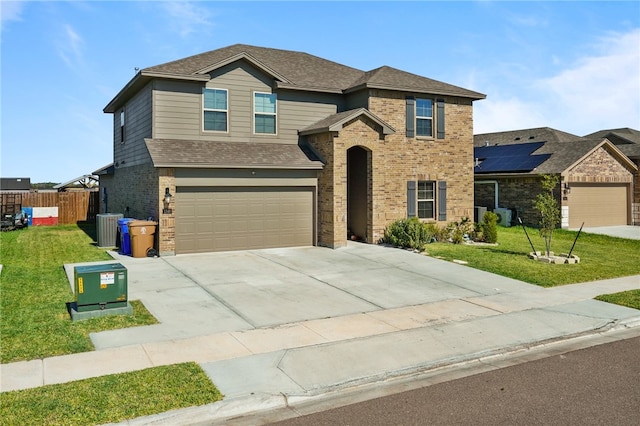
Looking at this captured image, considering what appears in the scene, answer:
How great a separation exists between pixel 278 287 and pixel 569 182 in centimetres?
1948

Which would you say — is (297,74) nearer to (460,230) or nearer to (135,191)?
(135,191)

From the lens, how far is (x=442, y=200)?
72.0 feet

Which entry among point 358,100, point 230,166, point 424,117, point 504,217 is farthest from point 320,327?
point 504,217

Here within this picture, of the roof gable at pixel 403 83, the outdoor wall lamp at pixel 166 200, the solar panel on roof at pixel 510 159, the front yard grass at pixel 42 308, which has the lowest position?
the front yard grass at pixel 42 308

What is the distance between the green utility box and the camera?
382 inches

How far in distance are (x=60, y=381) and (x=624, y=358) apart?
8.31 meters

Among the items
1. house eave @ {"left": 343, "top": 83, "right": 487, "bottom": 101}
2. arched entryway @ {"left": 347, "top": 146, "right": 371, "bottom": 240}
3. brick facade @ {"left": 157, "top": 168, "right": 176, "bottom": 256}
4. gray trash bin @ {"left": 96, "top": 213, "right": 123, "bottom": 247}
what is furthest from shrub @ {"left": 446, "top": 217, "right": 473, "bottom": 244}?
gray trash bin @ {"left": 96, "top": 213, "right": 123, "bottom": 247}

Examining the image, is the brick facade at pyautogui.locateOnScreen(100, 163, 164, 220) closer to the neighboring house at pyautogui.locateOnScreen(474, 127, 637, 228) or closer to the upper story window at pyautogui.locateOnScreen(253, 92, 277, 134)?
the upper story window at pyautogui.locateOnScreen(253, 92, 277, 134)

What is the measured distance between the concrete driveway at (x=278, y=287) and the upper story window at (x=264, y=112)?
4910 millimetres

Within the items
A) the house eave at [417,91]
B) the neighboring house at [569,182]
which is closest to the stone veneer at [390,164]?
the house eave at [417,91]

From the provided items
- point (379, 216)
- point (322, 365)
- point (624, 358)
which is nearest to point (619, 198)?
point (379, 216)

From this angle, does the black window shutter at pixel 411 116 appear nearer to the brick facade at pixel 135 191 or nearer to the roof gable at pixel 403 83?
the roof gable at pixel 403 83

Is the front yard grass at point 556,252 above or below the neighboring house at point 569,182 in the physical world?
below

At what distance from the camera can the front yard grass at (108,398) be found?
5707 millimetres
